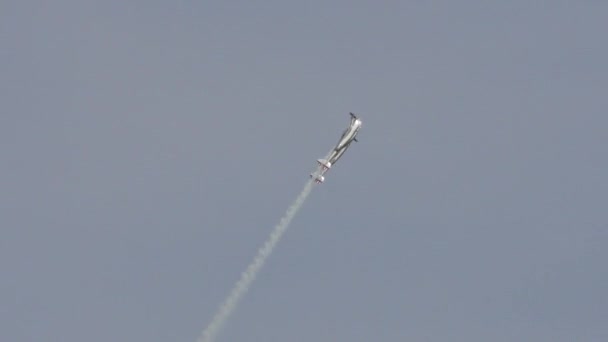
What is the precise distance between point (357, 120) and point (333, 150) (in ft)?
17.8

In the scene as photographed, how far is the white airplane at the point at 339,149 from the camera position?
16900 centimetres

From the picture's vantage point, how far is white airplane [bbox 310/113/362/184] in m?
169

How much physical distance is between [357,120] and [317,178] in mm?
10317

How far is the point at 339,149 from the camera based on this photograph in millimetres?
171750

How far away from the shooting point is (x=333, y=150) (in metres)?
171

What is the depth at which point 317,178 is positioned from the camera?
553 feet

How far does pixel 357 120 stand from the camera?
567 feet

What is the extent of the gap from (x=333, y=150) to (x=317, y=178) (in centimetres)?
500
